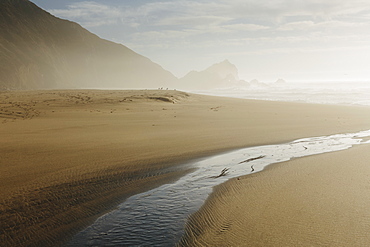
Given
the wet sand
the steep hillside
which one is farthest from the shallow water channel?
the steep hillside

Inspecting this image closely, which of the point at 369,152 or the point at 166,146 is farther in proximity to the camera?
the point at 166,146

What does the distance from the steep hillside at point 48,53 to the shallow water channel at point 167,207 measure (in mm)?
57823

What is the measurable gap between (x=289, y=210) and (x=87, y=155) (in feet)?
12.5

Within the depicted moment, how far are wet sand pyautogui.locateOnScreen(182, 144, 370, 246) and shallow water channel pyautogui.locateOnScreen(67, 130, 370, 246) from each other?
0.19m

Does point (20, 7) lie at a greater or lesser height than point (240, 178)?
greater

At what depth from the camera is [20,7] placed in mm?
85875

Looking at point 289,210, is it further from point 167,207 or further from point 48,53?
point 48,53

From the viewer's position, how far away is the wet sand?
2510 mm

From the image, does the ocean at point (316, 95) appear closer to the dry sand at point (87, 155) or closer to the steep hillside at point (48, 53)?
the dry sand at point (87, 155)

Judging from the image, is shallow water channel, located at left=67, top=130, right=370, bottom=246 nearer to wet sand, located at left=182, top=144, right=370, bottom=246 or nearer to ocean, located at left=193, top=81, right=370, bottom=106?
wet sand, located at left=182, top=144, right=370, bottom=246

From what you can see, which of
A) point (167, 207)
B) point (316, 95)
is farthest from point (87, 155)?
point (316, 95)

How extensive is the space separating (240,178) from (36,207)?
2.82m

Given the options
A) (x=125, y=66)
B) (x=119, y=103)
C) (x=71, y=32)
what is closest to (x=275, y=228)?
(x=119, y=103)

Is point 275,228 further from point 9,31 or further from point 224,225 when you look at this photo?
point 9,31
